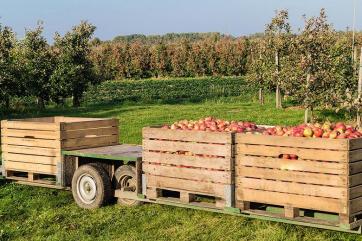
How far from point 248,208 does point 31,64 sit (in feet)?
87.3

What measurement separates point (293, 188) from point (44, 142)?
457 cm

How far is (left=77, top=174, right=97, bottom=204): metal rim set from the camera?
8.80 m

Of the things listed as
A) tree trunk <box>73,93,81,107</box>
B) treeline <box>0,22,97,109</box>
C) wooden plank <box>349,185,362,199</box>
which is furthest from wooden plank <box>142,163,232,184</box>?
tree trunk <box>73,93,81,107</box>

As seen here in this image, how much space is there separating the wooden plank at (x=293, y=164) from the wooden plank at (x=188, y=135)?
0.96ft

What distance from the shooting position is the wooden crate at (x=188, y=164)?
7047 mm

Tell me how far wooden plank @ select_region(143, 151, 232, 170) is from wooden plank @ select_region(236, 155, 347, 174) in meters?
0.19

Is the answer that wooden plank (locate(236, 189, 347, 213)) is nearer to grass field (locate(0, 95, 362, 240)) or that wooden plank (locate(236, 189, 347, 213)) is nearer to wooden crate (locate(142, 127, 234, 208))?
wooden crate (locate(142, 127, 234, 208))

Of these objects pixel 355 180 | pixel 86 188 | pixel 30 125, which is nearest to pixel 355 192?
pixel 355 180

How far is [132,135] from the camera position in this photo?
17562 mm

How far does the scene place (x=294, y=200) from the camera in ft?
21.5

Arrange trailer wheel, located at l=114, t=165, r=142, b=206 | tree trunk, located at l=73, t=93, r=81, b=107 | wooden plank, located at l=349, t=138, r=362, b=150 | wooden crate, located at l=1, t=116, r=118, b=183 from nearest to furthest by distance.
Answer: wooden plank, located at l=349, t=138, r=362, b=150 → trailer wheel, located at l=114, t=165, r=142, b=206 → wooden crate, located at l=1, t=116, r=118, b=183 → tree trunk, located at l=73, t=93, r=81, b=107

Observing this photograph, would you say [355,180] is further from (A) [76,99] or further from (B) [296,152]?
(A) [76,99]

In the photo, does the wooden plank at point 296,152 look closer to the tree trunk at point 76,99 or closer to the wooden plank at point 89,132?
the wooden plank at point 89,132

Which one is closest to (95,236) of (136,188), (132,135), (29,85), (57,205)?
(136,188)
